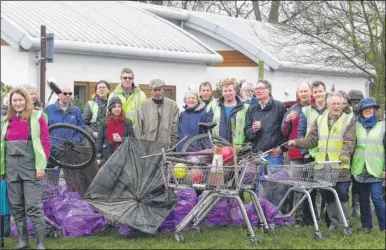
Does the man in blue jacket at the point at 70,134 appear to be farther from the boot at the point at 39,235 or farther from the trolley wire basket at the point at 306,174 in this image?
the trolley wire basket at the point at 306,174

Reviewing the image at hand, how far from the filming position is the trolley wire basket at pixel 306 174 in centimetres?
977

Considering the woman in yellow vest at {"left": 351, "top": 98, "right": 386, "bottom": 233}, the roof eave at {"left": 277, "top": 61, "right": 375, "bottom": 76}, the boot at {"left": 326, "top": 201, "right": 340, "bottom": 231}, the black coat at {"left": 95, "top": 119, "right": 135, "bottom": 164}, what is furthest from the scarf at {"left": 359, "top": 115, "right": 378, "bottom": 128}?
the roof eave at {"left": 277, "top": 61, "right": 375, "bottom": 76}

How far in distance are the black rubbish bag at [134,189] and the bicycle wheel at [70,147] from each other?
0.76 m

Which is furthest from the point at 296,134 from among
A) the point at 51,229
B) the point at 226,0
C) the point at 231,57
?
the point at 226,0

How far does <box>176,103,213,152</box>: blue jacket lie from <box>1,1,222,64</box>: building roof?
27.5 ft

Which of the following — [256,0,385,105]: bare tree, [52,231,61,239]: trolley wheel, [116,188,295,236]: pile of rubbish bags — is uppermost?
[256,0,385,105]: bare tree

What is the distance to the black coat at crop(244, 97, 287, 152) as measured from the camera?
11148mm

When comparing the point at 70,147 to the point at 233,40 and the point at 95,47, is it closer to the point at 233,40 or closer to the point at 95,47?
the point at 95,47

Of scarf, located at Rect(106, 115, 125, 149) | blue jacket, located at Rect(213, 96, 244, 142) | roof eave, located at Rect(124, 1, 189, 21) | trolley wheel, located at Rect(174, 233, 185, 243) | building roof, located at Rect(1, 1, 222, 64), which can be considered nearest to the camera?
trolley wheel, located at Rect(174, 233, 185, 243)

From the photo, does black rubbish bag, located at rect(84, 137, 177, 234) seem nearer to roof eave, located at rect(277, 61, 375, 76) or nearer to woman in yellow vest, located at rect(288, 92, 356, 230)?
woman in yellow vest, located at rect(288, 92, 356, 230)

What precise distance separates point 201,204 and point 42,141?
2040 millimetres

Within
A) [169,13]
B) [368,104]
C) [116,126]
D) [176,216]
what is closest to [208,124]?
[176,216]

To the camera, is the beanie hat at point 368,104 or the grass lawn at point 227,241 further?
the beanie hat at point 368,104

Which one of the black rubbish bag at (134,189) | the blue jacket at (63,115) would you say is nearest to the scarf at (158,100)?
the black rubbish bag at (134,189)
